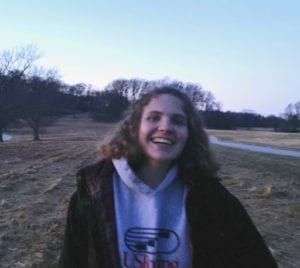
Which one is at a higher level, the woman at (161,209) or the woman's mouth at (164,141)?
the woman's mouth at (164,141)

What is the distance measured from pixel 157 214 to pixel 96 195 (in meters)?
0.30

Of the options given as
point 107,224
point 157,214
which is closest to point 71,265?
point 107,224

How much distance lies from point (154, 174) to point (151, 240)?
0.34 metres

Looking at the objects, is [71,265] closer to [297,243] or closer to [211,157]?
[211,157]

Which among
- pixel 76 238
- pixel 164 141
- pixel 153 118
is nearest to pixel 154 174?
pixel 164 141

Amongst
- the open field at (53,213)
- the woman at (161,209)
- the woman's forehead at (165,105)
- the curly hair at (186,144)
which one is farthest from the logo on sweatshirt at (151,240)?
the open field at (53,213)

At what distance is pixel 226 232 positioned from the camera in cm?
230

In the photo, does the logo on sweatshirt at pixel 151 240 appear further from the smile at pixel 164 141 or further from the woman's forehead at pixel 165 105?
the woman's forehead at pixel 165 105

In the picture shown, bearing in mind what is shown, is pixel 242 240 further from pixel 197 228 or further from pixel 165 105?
pixel 165 105

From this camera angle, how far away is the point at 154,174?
2.49m

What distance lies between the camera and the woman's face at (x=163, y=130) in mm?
2451

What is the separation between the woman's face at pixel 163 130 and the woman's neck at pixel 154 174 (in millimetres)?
25

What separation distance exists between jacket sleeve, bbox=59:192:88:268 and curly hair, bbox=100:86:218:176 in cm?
34

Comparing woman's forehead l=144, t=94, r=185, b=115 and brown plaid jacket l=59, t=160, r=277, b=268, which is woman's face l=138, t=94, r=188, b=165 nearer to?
woman's forehead l=144, t=94, r=185, b=115
